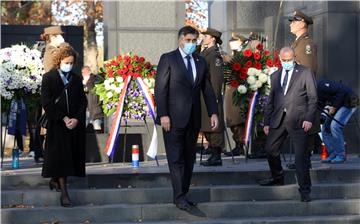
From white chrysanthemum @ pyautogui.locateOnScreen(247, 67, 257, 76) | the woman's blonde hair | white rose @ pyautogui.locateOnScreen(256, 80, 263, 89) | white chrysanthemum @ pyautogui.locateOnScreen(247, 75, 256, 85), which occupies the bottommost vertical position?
white rose @ pyautogui.locateOnScreen(256, 80, 263, 89)

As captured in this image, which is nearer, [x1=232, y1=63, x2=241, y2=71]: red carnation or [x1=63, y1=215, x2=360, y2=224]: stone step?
[x1=63, y1=215, x2=360, y2=224]: stone step

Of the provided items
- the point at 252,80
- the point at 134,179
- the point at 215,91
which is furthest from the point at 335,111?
the point at 134,179

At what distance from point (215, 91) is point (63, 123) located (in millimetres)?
2915

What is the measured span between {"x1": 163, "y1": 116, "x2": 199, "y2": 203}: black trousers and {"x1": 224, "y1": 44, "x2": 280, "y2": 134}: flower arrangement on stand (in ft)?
10.1

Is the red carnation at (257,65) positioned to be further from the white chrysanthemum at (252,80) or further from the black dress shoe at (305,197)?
the black dress shoe at (305,197)

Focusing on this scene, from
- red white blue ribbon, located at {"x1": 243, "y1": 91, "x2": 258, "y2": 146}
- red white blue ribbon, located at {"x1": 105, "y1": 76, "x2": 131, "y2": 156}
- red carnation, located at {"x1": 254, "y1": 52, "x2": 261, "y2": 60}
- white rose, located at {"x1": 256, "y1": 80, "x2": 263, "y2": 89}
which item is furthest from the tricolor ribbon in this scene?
red carnation, located at {"x1": 254, "y1": 52, "x2": 261, "y2": 60}

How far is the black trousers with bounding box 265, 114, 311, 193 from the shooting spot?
36.5ft

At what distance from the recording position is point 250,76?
13.5 metres

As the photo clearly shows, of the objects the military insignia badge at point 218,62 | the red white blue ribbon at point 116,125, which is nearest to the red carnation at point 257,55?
the military insignia badge at point 218,62

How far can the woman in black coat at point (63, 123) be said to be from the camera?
1074 centimetres

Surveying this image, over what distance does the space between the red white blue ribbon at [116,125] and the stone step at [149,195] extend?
181cm

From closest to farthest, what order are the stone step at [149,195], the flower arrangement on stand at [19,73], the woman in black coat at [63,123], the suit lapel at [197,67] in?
the suit lapel at [197,67] < the woman in black coat at [63,123] < the stone step at [149,195] < the flower arrangement on stand at [19,73]

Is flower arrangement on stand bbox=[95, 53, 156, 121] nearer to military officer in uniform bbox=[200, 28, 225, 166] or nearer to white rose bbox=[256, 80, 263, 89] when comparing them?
military officer in uniform bbox=[200, 28, 225, 166]

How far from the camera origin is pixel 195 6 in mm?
A: 36625
